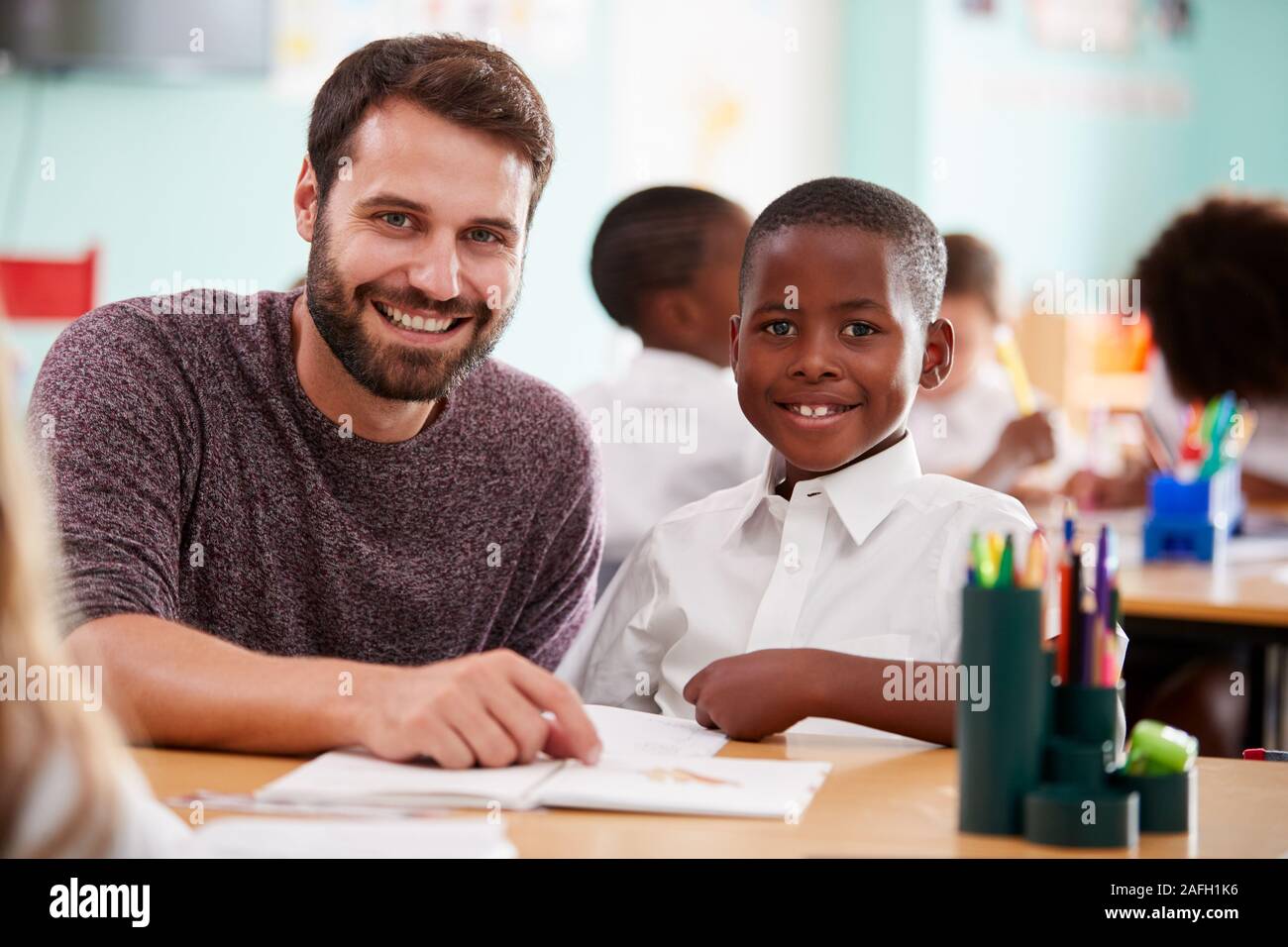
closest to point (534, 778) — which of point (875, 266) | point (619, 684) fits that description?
point (619, 684)

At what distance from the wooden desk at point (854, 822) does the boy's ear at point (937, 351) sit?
0.51 m

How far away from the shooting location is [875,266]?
1.38m

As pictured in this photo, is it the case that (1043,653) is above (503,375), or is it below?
below

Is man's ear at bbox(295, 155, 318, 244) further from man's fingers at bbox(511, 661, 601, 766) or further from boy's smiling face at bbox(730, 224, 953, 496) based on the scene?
man's fingers at bbox(511, 661, 601, 766)

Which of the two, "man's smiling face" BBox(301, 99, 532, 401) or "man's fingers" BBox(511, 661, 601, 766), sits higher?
"man's smiling face" BBox(301, 99, 532, 401)

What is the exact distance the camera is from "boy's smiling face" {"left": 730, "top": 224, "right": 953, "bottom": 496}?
138 centimetres

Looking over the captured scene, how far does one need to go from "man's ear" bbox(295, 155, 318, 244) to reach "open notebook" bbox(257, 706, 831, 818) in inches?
28.2

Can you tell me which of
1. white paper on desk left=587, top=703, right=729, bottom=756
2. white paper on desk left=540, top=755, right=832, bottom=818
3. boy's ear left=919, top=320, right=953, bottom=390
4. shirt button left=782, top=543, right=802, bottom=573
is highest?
boy's ear left=919, top=320, right=953, bottom=390

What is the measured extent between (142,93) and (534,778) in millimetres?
3455

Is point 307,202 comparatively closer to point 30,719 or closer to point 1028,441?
point 30,719

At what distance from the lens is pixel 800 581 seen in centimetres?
137

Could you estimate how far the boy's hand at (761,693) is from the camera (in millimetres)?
1120

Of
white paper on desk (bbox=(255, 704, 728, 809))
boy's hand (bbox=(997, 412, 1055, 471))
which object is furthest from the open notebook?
boy's hand (bbox=(997, 412, 1055, 471))

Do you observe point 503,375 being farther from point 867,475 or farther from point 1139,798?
point 1139,798
